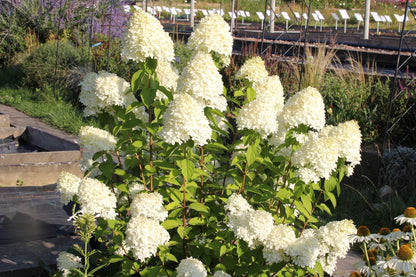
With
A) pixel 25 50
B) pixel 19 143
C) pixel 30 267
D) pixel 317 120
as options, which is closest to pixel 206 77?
pixel 317 120

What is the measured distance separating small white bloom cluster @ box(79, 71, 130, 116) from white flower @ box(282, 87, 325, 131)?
88cm

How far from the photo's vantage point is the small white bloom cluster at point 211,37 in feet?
10.3

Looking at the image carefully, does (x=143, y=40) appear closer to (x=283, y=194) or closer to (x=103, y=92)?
(x=103, y=92)

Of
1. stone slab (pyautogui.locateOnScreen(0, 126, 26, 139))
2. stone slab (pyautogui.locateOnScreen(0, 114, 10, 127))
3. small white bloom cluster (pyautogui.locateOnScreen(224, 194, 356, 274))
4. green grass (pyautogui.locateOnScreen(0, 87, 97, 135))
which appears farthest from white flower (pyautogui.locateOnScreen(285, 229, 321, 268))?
stone slab (pyautogui.locateOnScreen(0, 114, 10, 127))

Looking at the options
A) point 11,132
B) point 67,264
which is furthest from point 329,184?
point 11,132

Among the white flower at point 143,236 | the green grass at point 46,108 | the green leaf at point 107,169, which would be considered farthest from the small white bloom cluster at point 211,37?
the green grass at point 46,108

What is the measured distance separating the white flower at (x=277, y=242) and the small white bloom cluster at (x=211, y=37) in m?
1.13

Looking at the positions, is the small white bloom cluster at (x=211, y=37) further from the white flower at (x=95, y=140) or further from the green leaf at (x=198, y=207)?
the green leaf at (x=198, y=207)

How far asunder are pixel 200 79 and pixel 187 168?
451mm

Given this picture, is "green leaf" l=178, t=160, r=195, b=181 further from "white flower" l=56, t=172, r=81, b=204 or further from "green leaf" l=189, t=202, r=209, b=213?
"white flower" l=56, t=172, r=81, b=204

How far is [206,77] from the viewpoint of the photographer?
110 inches

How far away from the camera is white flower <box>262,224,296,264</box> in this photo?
8.23 ft

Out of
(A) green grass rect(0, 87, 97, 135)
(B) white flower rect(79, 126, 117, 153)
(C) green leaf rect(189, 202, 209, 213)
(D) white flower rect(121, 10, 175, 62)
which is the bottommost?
(A) green grass rect(0, 87, 97, 135)

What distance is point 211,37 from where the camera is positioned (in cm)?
312
